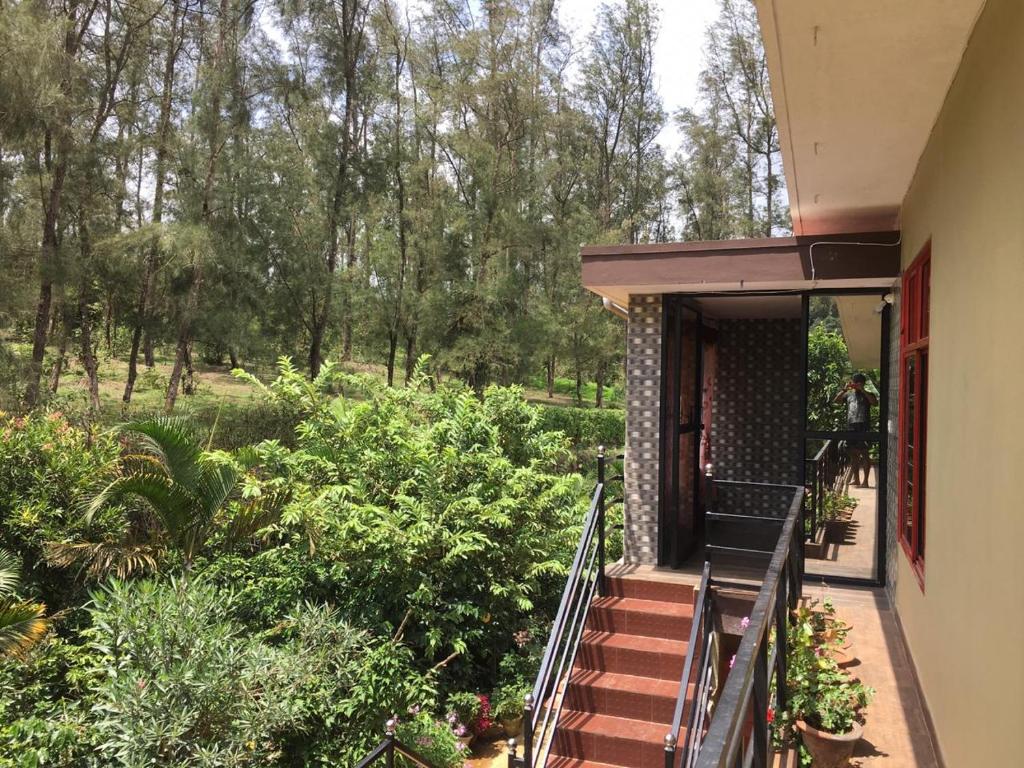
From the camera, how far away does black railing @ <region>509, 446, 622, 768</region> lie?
467 centimetres

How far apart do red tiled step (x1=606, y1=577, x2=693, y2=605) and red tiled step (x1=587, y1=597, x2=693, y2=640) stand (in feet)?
0.14

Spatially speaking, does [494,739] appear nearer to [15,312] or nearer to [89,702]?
[89,702]

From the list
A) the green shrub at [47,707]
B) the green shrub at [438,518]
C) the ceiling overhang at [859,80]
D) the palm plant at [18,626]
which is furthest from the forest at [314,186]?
the ceiling overhang at [859,80]

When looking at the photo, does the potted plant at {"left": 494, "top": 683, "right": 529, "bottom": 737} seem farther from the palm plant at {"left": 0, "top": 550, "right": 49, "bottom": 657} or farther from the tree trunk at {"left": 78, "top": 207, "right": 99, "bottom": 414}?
the tree trunk at {"left": 78, "top": 207, "right": 99, "bottom": 414}

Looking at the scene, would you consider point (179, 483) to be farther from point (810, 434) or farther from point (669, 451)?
point (810, 434)

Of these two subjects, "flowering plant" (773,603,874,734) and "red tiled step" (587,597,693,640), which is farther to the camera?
"red tiled step" (587,597,693,640)

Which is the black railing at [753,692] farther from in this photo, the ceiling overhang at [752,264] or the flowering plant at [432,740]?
the flowering plant at [432,740]

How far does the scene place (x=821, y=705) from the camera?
2971 mm

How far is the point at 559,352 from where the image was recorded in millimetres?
18766

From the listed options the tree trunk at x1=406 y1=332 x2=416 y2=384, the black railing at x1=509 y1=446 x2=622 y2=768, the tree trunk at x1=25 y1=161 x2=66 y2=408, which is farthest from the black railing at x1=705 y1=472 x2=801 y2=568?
the tree trunk at x1=25 y1=161 x2=66 y2=408

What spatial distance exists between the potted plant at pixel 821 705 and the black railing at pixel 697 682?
1037 mm

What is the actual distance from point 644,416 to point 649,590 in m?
1.48

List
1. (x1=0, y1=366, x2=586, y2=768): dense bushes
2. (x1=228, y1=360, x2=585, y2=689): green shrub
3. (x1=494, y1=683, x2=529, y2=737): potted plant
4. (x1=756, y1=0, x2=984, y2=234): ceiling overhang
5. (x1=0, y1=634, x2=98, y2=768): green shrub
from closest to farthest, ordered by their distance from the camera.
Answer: (x1=756, y1=0, x2=984, y2=234): ceiling overhang → (x1=0, y1=634, x2=98, y2=768): green shrub → (x1=0, y1=366, x2=586, y2=768): dense bushes → (x1=494, y1=683, x2=529, y2=737): potted plant → (x1=228, y1=360, x2=585, y2=689): green shrub

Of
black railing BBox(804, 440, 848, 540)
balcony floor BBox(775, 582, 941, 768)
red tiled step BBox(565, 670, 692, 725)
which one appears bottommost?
red tiled step BBox(565, 670, 692, 725)
